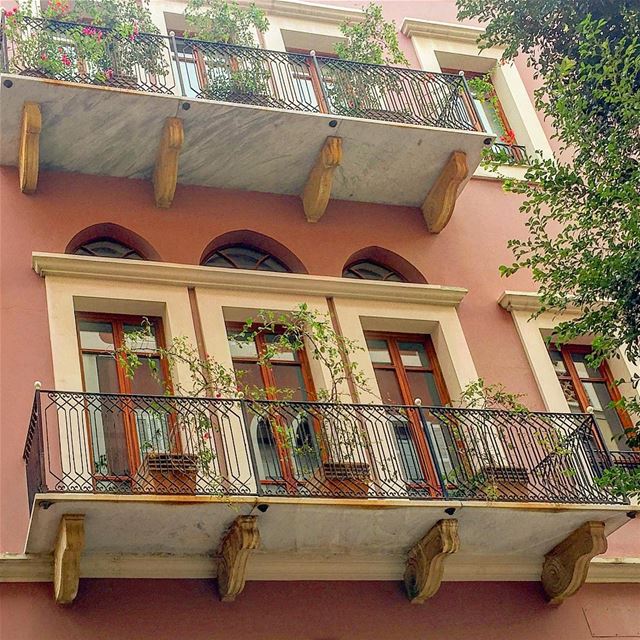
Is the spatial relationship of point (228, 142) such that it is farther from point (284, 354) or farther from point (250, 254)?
point (284, 354)

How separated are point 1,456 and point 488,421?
17.0 ft

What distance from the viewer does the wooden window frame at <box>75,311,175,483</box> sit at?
36.8ft

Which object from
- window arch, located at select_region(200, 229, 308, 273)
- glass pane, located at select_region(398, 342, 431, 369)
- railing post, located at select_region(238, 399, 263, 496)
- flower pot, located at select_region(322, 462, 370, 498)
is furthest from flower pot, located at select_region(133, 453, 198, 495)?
glass pane, located at select_region(398, 342, 431, 369)

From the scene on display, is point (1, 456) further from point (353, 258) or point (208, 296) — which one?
point (353, 258)

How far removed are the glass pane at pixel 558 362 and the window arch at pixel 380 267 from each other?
6.20 ft

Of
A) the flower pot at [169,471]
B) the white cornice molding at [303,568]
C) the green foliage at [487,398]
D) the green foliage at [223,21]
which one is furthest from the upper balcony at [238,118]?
the white cornice molding at [303,568]

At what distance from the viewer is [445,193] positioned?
48.7 ft

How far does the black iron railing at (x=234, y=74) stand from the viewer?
13.6 m

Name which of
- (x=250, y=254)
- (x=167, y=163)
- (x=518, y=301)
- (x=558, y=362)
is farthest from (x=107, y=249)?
(x=558, y=362)

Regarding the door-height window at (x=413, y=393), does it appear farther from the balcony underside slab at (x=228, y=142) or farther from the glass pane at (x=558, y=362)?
the balcony underside slab at (x=228, y=142)

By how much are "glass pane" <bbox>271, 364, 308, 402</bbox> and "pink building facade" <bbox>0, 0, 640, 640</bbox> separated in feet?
0.16

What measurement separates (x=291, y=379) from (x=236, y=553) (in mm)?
2890

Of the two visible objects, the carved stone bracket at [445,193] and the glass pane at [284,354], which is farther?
the carved stone bracket at [445,193]

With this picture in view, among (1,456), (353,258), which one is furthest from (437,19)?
Result: (1,456)
